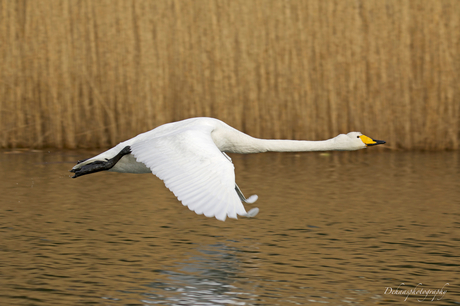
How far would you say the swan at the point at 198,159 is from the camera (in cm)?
513

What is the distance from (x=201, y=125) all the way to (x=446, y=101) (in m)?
6.59

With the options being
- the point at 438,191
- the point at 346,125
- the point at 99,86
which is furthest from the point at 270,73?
the point at 438,191

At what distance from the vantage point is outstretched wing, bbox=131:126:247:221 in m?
5.06

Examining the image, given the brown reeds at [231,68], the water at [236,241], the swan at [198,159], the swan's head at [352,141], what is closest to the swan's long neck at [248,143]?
the swan at [198,159]

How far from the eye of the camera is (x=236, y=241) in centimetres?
634

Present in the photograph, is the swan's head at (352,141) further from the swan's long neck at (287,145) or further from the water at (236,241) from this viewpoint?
the water at (236,241)

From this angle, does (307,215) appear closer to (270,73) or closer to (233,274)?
(233,274)

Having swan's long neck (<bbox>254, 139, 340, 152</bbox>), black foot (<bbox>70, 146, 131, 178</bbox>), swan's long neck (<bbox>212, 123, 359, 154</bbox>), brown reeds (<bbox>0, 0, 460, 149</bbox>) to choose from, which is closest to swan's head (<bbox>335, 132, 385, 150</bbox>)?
swan's long neck (<bbox>254, 139, 340, 152</bbox>)

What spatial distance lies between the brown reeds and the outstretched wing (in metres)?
5.66

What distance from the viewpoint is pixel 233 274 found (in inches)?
206

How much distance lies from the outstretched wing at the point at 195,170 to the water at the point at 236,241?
524 millimetres

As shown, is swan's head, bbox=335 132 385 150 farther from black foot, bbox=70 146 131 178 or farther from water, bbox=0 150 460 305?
black foot, bbox=70 146 131 178

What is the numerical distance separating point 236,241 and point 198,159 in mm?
1068

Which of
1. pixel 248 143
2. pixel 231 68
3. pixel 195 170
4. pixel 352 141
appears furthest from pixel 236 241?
pixel 231 68
